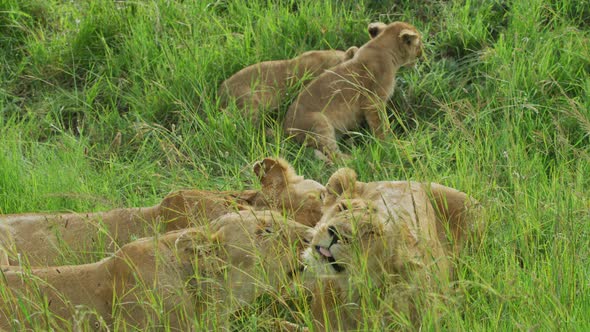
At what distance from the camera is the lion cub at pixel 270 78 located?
7.06 meters

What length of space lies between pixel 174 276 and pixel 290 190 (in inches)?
43.9

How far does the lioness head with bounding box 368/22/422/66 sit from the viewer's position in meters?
7.20

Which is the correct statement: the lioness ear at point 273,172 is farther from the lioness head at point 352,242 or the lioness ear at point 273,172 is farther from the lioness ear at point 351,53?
the lioness ear at point 351,53

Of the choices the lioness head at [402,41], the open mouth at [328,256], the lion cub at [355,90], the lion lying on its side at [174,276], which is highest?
the open mouth at [328,256]

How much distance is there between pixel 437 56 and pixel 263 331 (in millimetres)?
3477

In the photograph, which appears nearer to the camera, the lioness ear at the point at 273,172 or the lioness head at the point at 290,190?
the lioness head at the point at 290,190

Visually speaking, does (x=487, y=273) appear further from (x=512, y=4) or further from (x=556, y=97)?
(x=512, y=4)

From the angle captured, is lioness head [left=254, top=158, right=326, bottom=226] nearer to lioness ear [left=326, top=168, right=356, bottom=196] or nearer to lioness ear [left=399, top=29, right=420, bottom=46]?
lioness ear [left=326, top=168, right=356, bottom=196]

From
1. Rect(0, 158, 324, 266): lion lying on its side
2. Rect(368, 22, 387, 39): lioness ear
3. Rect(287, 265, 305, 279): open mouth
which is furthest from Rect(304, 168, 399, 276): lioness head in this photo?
Rect(368, 22, 387, 39): lioness ear

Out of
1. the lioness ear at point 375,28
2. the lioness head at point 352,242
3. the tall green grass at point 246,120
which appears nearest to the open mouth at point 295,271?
the lioness head at point 352,242

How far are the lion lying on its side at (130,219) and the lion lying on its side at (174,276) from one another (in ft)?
2.05

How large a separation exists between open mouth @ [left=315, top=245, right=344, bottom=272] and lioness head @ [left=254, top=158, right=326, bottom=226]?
37.3 inches

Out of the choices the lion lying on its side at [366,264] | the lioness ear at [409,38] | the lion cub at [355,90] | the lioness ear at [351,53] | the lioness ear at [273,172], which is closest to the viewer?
the lion lying on its side at [366,264]

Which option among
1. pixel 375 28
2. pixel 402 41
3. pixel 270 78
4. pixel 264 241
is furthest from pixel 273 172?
pixel 375 28
